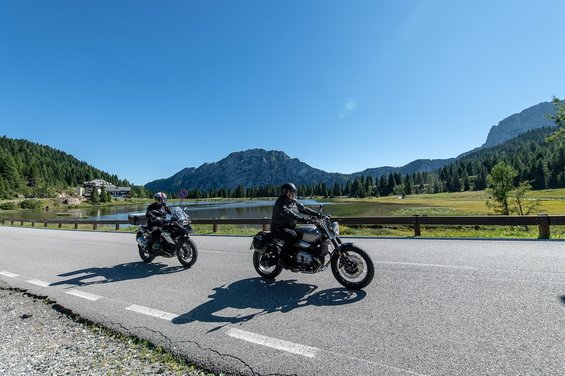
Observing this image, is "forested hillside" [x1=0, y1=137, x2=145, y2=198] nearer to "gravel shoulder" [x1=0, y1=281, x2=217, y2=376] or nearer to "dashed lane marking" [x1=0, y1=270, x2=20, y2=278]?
"dashed lane marking" [x1=0, y1=270, x2=20, y2=278]

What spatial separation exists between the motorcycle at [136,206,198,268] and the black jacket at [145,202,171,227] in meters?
0.31

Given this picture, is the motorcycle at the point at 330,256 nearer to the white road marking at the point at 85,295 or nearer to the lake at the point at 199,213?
the white road marking at the point at 85,295

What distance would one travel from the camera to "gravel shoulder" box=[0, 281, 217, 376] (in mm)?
3268

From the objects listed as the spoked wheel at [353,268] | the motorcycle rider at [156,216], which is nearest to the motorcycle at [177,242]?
the motorcycle rider at [156,216]

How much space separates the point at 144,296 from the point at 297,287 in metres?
3.04

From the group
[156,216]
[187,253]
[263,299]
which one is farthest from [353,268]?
[156,216]

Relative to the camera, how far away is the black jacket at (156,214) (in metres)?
8.77

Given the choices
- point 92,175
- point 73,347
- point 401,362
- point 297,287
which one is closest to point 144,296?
point 73,347

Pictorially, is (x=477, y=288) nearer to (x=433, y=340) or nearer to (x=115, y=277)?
(x=433, y=340)

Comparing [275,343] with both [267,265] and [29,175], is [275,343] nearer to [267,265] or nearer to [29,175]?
[267,265]

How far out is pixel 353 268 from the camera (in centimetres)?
557

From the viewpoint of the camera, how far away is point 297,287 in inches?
228


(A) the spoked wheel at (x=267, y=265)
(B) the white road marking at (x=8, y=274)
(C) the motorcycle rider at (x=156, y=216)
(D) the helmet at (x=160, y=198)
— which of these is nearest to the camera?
(A) the spoked wheel at (x=267, y=265)

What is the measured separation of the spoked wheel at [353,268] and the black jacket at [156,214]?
5667mm
